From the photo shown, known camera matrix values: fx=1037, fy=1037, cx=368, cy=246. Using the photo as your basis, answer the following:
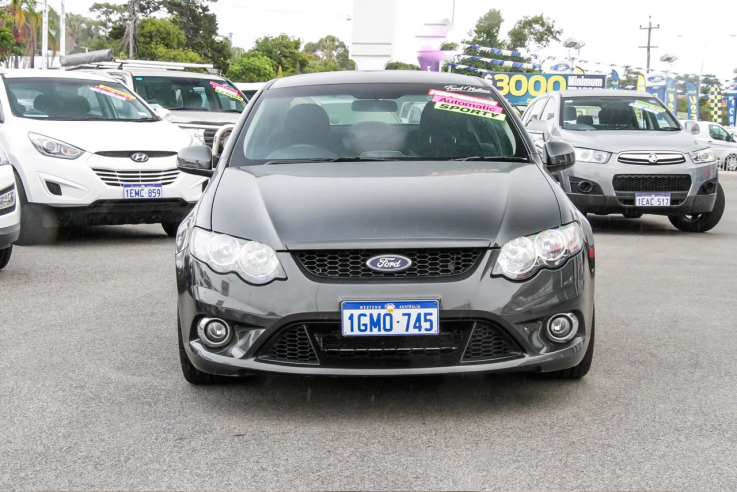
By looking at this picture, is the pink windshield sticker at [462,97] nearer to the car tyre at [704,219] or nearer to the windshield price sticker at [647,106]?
the car tyre at [704,219]

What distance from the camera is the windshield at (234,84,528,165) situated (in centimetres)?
526

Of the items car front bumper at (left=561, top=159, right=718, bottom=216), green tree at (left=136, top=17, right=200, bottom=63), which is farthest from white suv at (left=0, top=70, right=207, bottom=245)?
green tree at (left=136, top=17, right=200, bottom=63)

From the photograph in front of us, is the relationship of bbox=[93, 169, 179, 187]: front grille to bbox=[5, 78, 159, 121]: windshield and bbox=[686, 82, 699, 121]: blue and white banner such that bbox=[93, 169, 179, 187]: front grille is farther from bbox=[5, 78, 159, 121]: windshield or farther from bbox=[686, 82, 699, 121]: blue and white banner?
bbox=[686, 82, 699, 121]: blue and white banner

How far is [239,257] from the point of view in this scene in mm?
4125

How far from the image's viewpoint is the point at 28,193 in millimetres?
9742

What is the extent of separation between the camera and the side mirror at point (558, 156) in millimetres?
5543

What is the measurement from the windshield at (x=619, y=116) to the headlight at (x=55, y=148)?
225 inches

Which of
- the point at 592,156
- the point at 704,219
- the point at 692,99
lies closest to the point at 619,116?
the point at 592,156

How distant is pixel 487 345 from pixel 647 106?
901cm

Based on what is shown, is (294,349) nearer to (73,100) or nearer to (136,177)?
(136,177)


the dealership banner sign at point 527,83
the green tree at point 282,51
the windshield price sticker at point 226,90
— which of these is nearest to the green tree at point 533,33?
the green tree at point 282,51

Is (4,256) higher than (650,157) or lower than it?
lower

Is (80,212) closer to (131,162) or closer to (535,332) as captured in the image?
(131,162)

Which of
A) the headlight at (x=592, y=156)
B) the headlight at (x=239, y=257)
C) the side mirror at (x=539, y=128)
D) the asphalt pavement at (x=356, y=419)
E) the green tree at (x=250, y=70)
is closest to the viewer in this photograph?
the asphalt pavement at (x=356, y=419)
